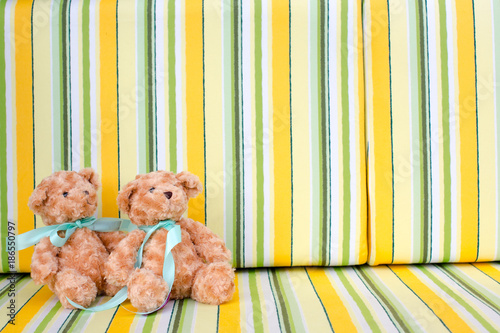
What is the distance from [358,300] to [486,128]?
0.62 meters

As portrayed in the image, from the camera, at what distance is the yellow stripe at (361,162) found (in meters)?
1.25

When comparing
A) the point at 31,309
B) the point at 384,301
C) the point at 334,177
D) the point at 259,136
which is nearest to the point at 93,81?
the point at 259,136

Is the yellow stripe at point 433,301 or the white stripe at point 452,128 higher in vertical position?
the white stripe at point 452,128

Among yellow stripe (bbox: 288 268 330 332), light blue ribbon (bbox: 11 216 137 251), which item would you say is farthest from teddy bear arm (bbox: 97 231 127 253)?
yellow stripe (bbox: 288 268 330 332)

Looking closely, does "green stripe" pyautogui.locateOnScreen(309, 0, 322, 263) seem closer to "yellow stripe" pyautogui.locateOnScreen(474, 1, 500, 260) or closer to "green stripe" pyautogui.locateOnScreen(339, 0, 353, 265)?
"green stripe" pyautogui.locateOnScreen(339, 0, 353, 265)

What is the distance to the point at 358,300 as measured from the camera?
1.03 metres

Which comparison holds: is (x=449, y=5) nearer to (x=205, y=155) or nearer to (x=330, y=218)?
(x=330, y=218)

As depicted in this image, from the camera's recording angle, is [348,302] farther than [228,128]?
No

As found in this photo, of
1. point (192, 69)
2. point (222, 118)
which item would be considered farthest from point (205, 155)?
point (192, 69)

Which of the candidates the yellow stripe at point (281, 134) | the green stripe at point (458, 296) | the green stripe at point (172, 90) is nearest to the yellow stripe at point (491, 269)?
the green stripe at point (458, 296)

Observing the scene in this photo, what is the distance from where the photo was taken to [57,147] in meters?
1.21

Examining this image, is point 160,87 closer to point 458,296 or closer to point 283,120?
point 283,120

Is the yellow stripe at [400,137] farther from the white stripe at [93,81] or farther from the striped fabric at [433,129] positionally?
the white stripe at [93,81]

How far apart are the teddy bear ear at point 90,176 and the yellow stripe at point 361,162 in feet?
2.21
